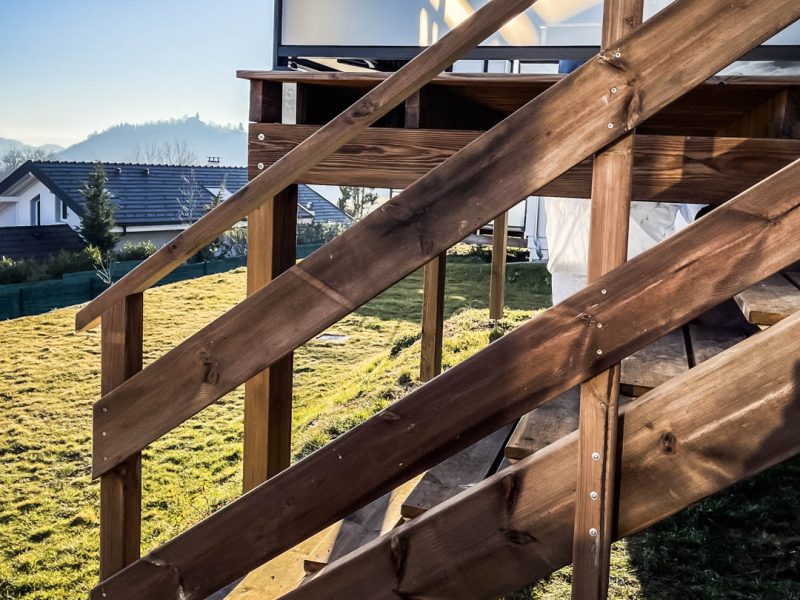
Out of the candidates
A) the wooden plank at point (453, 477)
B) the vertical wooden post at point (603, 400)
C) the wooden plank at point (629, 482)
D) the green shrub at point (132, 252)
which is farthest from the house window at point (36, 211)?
the vertical wooden post at point (603, 400)

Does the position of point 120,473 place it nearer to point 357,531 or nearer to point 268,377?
point 357,531

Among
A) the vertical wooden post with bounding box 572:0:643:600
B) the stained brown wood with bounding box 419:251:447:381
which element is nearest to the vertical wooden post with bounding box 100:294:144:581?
the vertical wooden post with bounding box 572:0:643:600

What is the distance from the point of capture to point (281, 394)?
281cm

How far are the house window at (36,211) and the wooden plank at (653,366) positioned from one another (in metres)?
31.9

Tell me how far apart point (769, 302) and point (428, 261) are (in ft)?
2.80

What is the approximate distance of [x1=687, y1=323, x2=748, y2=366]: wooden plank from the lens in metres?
2.27

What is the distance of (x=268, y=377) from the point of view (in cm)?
274

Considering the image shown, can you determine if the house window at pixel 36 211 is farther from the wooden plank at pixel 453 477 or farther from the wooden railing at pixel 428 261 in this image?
the wooden railing at pixel 428 261

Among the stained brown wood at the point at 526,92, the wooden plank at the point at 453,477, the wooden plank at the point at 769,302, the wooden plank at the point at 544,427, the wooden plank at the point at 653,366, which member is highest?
the stained brown wood at the point at 526,92

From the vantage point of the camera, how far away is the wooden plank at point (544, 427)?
1.82 metres

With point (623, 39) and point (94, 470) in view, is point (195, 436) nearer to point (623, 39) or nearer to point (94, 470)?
point (94, 470)

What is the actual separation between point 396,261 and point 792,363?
707 mm

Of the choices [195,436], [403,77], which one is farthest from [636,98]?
[195,436]

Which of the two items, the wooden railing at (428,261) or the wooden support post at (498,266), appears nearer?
the wooden railing at (428,261)
